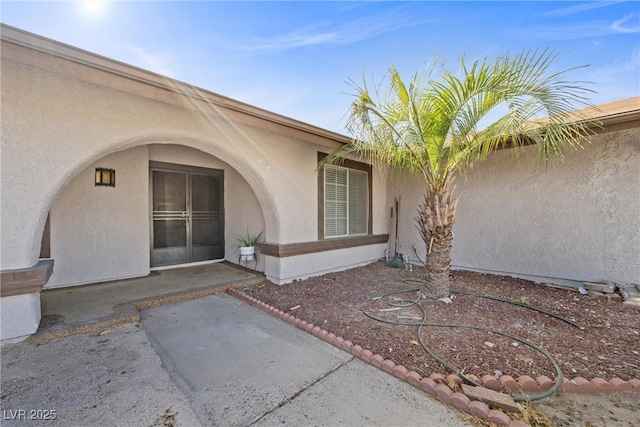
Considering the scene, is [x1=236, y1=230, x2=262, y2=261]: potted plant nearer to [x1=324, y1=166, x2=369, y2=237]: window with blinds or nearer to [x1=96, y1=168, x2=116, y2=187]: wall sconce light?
[x1=324, y1=166, x2=369, y2=237]: window with blinds

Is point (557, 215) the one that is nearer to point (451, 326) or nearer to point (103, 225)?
point (451, 326)

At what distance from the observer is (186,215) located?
24.1 feet

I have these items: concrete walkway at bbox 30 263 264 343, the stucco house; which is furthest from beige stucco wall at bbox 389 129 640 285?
concrete walkway at bbox 30 263 264 343

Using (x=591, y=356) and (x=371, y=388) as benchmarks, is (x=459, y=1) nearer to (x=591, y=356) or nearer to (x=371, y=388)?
(x=591, y=356)

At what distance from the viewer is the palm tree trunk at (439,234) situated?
483 cm

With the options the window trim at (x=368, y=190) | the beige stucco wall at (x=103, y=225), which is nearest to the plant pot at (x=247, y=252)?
the window trim at (x=368, y=190)

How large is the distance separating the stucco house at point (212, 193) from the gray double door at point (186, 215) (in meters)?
0.03

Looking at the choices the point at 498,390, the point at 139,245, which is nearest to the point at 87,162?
the point at 139,245

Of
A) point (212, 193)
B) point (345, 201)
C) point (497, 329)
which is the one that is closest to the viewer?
point (497, 329)

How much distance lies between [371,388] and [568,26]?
7.50 metres

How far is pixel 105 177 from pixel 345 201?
5684 mm

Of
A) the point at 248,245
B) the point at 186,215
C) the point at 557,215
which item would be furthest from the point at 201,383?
the point at 557,215

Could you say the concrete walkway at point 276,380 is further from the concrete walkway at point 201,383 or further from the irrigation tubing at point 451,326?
the irrigation tubing at point 451,326

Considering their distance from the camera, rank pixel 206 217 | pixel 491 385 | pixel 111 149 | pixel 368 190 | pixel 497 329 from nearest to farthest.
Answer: pixel 491 385 < pixel 497 329 < pixel 111 149 < pixel 206 217 < pixel 368 190
